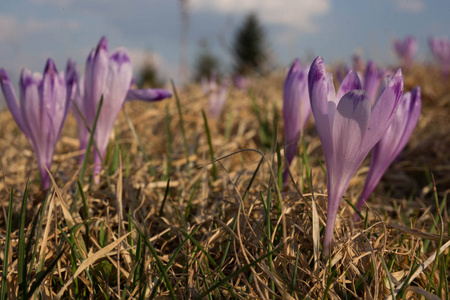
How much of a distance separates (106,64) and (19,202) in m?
0.56

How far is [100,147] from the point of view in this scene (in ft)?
5.02

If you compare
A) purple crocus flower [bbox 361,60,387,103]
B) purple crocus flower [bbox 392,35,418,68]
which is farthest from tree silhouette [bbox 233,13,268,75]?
purple crocus flower [bbox 361,60,387,103]

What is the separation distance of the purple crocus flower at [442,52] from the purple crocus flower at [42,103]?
4.56 meters

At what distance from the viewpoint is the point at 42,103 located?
1343mm

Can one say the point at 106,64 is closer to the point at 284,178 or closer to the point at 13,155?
the point at 284,178

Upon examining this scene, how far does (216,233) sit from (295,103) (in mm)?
580

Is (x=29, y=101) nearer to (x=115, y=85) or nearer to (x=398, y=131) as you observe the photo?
(x=115, y=85)

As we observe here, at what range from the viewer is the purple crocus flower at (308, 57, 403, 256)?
810 mm

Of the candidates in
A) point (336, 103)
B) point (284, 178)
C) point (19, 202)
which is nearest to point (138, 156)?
point (19, 202)

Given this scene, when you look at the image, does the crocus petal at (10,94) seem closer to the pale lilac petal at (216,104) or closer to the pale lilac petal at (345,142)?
the pale lilac petal at (345,142)

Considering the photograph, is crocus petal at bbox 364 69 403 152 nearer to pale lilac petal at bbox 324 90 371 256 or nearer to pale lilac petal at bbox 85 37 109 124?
pale lilac petal at bbox 324 90 371 256

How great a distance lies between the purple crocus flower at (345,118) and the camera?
A: 810 mm

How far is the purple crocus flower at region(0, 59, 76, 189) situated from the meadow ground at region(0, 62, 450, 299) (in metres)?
0.18

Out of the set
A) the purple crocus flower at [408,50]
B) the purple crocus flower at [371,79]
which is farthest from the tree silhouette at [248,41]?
the purple crocus flower at [371,79]
